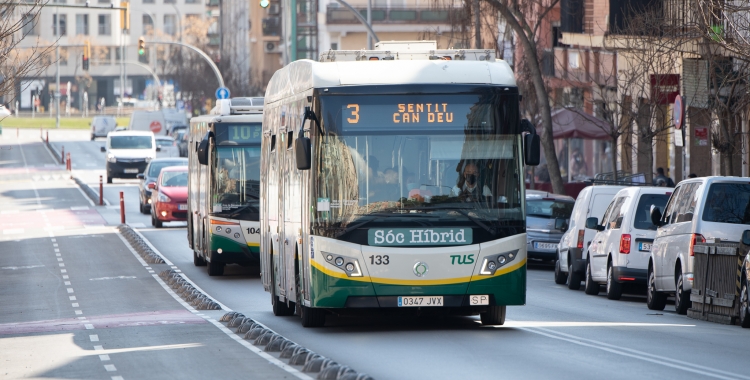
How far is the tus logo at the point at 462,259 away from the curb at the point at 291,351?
75.6 inches

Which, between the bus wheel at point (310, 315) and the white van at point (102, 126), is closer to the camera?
the bus wheel at point (310, 315)

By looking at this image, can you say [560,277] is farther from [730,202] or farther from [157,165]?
[157,165]

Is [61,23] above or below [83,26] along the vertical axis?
below

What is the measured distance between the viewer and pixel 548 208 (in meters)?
28.5

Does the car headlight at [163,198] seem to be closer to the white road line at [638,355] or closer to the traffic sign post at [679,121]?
the traffic sign post at [679,121]

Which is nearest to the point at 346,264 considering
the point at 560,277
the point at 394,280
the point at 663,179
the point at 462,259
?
the point at 394,280

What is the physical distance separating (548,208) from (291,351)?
16697mm

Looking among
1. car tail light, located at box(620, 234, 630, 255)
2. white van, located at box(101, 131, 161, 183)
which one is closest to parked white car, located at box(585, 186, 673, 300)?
car tail light, located at box(620, 234, 630, 255)

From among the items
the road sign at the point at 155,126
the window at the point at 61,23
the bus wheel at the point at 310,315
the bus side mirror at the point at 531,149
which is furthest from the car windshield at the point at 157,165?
the window at the point at 61,23

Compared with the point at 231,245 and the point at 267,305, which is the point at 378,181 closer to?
the point at 267,305

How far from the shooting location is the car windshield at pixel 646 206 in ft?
67.3

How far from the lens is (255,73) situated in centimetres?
9669

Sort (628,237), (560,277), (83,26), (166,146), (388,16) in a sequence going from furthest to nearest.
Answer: (83,26) → (166,146) → (388,16) → (560,277) → (628,237)

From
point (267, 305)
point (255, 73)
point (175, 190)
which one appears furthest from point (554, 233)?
point (255, 73)
